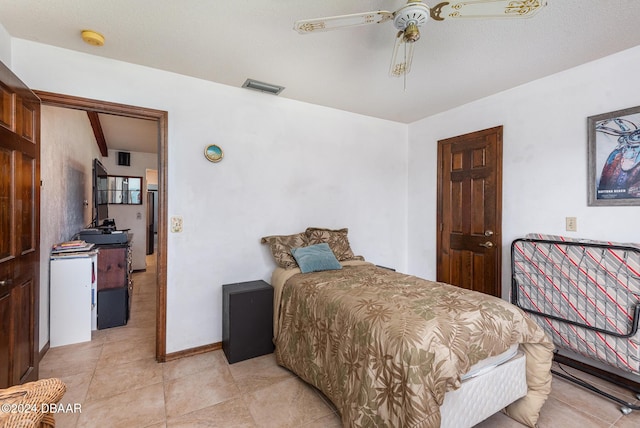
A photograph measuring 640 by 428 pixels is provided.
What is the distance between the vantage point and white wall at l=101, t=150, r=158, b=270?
6.10m

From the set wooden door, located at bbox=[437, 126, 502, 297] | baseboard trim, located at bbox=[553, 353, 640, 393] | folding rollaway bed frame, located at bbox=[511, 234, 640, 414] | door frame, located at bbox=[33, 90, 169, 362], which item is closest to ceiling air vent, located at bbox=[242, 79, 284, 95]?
door frame, located at bbox=[33, 90, 169, 362]

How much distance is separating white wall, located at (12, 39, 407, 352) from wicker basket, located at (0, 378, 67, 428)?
1.81 metres

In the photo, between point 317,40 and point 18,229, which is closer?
point 18,229

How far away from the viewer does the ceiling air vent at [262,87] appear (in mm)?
2775

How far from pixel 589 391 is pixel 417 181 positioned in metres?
2.59

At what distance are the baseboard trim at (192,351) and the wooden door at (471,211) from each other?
8.70ft

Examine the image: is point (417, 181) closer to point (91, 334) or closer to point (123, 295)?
point (123, 295)

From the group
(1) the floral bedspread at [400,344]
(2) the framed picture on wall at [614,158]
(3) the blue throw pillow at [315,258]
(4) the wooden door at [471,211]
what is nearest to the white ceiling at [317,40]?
(2) the framed picture on wall at [614,158]

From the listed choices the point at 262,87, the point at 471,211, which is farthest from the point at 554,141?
the point at 262,87

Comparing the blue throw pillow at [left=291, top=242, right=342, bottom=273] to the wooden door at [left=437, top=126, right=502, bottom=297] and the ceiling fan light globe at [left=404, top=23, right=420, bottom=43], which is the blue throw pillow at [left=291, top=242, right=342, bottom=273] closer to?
the wooden door at [left=437, top=126, right=502, bottom=297]

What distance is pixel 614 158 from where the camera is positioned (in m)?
2.26

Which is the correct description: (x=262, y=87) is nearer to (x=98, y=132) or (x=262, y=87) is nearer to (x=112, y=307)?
(x=112, y=307)

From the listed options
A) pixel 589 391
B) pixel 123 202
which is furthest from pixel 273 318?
pixel 123 202

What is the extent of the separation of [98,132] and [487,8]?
5654 millimetres
